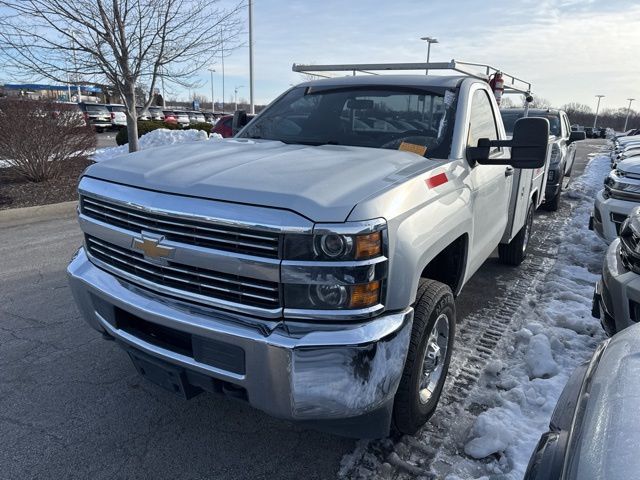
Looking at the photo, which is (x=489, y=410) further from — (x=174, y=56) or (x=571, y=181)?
(x=571, y=181)

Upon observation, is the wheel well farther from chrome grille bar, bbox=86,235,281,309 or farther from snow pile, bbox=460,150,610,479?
chrome grille bar, bbox=86,235,281,309

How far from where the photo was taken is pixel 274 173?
7.43 ft

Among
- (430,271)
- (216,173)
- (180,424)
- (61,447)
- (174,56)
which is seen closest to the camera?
(216,173)

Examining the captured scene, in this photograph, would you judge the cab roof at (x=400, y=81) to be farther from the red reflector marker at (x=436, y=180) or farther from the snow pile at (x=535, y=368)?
the snow pile at (x=535, y=368)

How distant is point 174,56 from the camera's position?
9.07 metres

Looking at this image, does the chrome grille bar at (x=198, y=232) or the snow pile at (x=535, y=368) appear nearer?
the chrome grille bar at (x=198, y=232)

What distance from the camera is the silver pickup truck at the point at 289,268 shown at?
1920 millimetres

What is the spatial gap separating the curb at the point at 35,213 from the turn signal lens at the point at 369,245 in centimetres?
701

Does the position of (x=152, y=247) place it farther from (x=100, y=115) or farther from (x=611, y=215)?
(x=100, y=115)

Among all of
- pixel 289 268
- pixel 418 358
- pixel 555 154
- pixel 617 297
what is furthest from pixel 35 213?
pixel 555 154

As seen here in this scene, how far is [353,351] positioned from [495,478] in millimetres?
1126

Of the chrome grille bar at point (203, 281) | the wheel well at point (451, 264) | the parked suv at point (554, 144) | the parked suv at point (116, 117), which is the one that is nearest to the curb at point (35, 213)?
the chrome grille bar at point (203, 281)

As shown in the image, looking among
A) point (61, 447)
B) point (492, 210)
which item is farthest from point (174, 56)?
point (61, 447)

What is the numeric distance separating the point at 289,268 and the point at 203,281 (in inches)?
18.3
